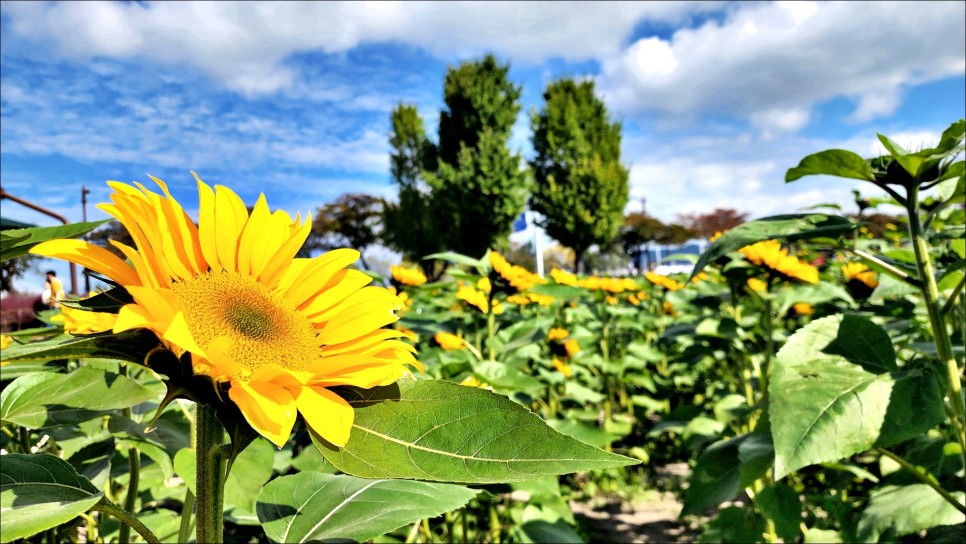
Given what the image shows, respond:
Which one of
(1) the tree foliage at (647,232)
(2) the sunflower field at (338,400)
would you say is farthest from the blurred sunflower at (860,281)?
(1) the tree foliage at (647,232)

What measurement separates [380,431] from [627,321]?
386 centimetres

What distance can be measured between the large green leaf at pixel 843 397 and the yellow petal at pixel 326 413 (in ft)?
2.50

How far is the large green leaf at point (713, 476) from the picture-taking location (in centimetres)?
164

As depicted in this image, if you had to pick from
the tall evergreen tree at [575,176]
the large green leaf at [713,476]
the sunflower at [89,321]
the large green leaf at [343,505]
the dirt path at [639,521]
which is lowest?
the dirt path at [639,521]

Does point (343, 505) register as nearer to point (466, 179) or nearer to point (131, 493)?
point (131, 493)

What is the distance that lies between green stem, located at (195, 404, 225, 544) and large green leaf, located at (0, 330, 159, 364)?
0.23 feet

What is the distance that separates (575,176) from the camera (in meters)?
23.3

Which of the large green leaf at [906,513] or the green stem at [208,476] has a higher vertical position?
the green stem at [208,476]

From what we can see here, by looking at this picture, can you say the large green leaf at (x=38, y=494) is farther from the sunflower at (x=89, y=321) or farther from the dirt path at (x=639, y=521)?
the dirt path at (x=639, y=521)

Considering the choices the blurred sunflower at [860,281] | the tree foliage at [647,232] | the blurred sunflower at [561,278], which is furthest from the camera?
the tree foliage at [647,232]

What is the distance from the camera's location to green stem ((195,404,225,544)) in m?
0.51

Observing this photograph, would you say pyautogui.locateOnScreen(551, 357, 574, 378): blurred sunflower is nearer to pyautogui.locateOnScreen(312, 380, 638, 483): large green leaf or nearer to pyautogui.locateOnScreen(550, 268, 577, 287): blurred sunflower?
pyautogui.locateOnScreen(550, 268, 577, 287): blurred sunflower

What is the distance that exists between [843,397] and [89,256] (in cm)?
113

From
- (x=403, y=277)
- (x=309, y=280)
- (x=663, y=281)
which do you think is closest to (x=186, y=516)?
(x=309, y=280)
